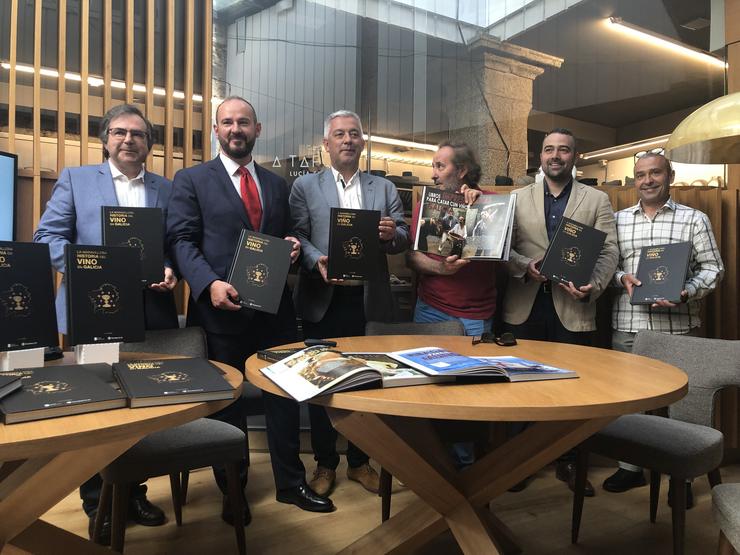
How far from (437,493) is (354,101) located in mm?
6571

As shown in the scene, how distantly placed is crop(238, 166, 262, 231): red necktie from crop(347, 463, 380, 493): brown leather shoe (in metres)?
1.33

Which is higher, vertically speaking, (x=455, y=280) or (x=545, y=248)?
(x=545, y=248)

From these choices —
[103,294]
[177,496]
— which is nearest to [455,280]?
[177,496]

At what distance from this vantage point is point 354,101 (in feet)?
24.9

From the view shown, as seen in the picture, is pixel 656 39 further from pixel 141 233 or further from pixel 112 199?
pixel 141 233

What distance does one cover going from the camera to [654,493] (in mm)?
2506

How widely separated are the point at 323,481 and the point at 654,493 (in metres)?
1.50

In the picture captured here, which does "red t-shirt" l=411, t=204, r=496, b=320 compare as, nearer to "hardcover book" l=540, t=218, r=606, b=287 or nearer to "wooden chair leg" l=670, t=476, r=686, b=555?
"hardcover book" l=540, t=218, r=606, b=287

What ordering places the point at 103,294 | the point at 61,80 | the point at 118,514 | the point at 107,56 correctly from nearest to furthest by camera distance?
the point at 103,294 → the point at 118,514 → the point at 61,80 → the point at 107,56

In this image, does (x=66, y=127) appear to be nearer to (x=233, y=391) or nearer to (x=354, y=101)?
(x=233, y=391)

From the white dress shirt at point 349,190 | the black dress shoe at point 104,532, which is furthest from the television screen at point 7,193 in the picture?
the white dress shirt at point 349,190

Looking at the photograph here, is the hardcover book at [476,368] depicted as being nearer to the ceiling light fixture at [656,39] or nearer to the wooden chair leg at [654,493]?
the wooden chair leg at [654,493]

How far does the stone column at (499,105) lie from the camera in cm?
691

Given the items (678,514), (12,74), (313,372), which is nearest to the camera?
(313,372)
